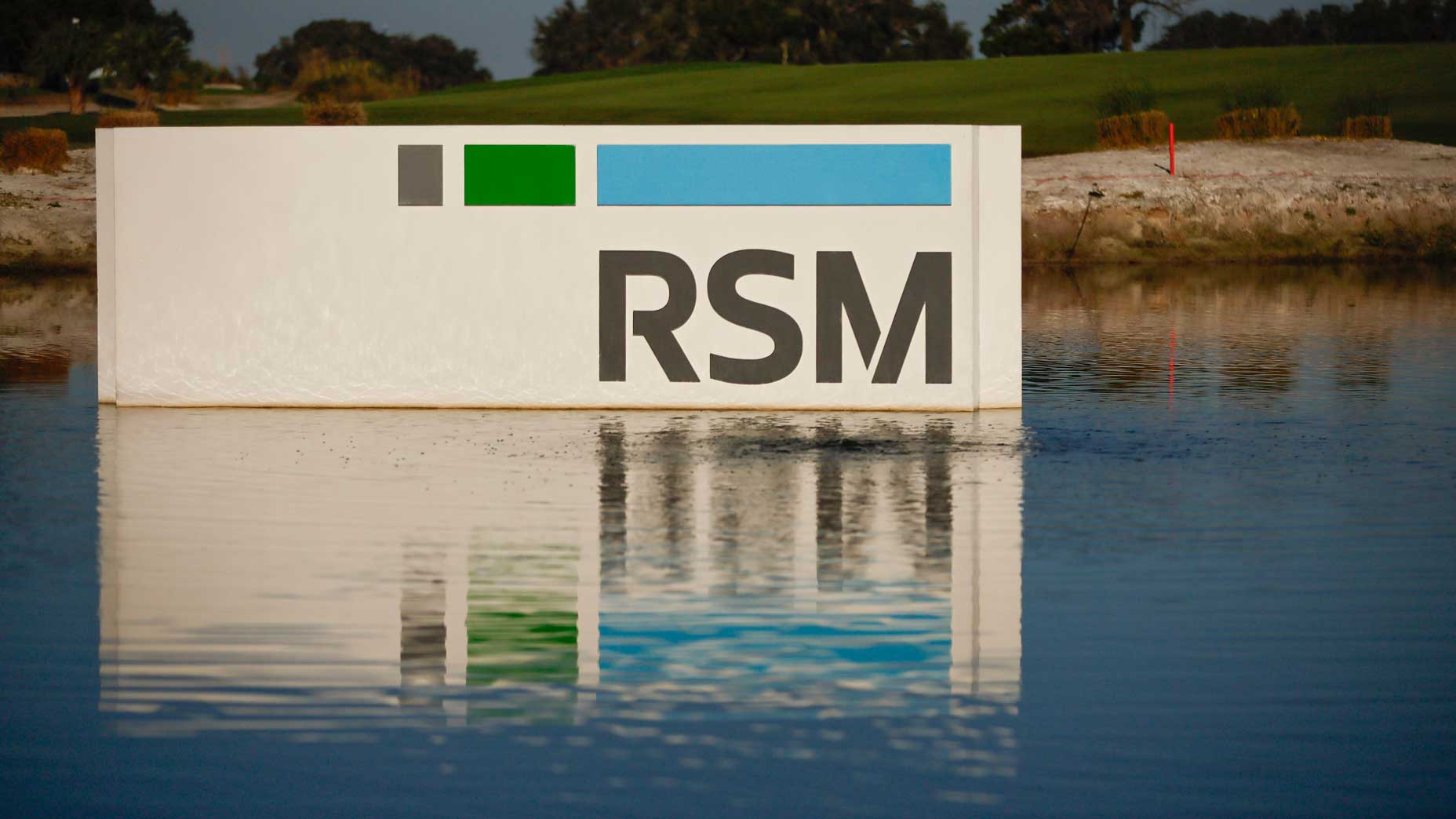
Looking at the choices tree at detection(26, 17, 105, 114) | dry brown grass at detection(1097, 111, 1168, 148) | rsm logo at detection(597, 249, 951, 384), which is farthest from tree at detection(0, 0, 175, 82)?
rsm logo at detection(597, 249, 951, 384)

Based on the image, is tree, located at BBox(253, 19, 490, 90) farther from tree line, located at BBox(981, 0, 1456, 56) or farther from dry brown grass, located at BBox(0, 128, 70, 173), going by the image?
dry brown grass, located at BBox(0, 128, 70, 173)

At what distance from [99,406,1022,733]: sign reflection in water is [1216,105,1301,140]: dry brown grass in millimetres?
28887

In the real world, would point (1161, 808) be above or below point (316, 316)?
below

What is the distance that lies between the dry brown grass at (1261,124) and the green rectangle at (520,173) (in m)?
28.0

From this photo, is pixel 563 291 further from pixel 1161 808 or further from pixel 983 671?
pixel 1161 808

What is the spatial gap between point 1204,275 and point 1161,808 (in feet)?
96.9

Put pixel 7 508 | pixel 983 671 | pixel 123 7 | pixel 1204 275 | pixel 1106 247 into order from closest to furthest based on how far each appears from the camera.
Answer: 1. pixel 983 671
2. pixel 7 508
3. pixel 1204 275
4. pixel 1106 247
5. pixel 123 7

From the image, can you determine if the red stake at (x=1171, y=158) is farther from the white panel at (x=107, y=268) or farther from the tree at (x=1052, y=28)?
the tree at (x=1052, y=28)

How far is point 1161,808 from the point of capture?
5828 millimetres

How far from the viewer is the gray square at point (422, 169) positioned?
16281 mm

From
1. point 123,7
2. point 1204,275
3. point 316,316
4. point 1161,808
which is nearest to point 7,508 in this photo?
point 316,316

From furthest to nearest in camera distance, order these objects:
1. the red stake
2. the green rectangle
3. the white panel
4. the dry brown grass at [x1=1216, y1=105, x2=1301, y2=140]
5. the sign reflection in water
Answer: the dry brown grass at [x1=1216, y1=105, x2=1301, y2=140]
the red stake
the white panel
the green rectangle
the sign reflection in water

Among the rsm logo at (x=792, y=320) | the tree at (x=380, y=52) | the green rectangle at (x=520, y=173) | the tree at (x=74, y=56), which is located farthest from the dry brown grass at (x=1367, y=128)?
the tree at (x=380, y=52)

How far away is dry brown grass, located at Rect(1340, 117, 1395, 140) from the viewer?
42062mm
